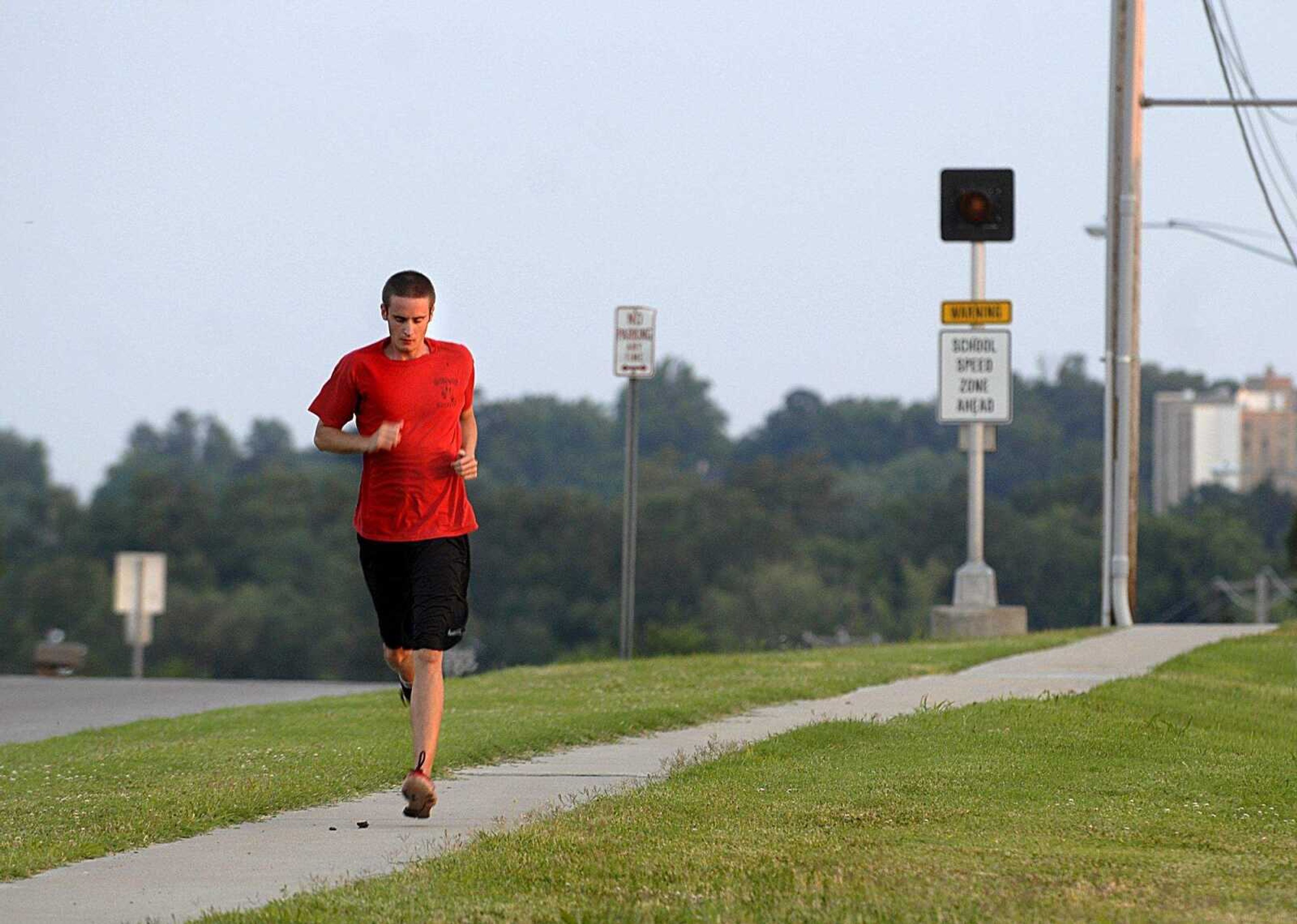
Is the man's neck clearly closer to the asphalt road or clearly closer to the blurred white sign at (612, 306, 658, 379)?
the asphalt road

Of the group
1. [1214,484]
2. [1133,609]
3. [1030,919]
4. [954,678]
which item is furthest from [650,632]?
[1214,484]

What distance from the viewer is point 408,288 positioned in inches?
331

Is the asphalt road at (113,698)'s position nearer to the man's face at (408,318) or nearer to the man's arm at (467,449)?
the man's arm at (467,449)

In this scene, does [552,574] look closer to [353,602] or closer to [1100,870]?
[353,602]

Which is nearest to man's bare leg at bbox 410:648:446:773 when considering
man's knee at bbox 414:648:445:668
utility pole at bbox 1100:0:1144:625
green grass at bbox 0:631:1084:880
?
man's knee at bbox 414:648:445:668

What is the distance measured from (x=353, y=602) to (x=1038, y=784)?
316ft

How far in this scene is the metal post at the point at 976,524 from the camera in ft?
73.5

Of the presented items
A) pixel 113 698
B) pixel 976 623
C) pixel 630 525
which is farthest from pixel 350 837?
pixel 976 623

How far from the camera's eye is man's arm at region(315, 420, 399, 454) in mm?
8234

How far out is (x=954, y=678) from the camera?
15438 millimetres

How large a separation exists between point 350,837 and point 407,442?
4.89 ft

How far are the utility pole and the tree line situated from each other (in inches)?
2569

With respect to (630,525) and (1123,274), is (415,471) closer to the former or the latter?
(630,525)

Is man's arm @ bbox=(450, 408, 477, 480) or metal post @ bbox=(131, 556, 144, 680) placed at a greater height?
man's arm @ bbox=(450, 408, 477, 480)
